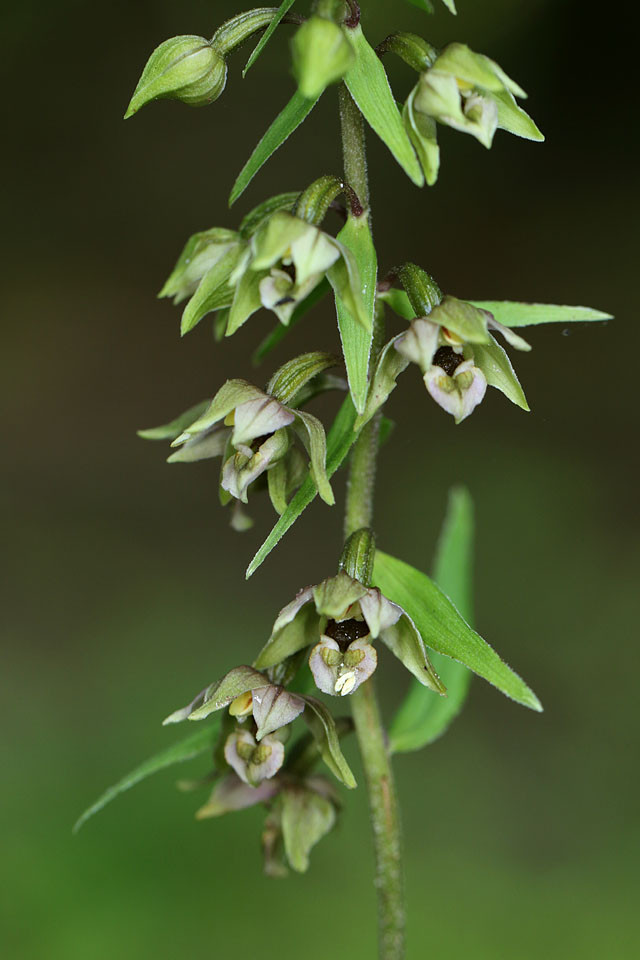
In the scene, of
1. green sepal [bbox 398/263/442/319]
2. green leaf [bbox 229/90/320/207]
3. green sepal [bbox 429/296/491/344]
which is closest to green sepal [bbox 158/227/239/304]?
green leaf [bbox 229/90/320/207]

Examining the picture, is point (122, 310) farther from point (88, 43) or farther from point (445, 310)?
point (445, 310)

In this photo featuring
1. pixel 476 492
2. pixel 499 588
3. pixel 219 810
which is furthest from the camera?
pixel 476 492

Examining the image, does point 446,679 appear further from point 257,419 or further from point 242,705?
point 257,419

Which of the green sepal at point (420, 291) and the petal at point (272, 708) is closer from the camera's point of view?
the green sepal at point (420, 291)

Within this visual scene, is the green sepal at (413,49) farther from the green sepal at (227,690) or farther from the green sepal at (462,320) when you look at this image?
the green sepal at (227,690)

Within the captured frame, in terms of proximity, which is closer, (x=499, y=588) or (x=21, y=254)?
(x=499, y=588)

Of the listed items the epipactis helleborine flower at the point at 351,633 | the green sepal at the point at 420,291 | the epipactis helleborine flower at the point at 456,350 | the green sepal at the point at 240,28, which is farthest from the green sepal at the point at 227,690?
the green sepal at the point at 240,28

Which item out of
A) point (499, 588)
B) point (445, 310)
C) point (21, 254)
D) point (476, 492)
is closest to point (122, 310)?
point (21, 254)
